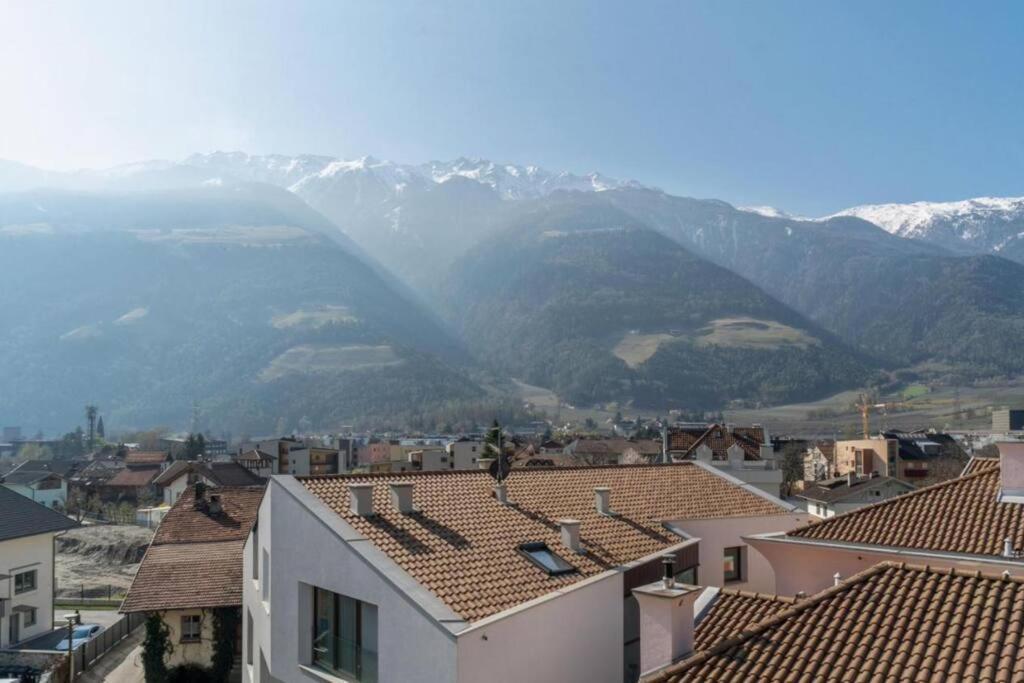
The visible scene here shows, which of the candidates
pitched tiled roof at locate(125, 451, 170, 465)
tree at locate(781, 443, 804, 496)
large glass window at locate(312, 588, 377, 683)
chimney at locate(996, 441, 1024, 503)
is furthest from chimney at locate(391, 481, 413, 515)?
pitched tiled roof at locate(125, 451, 170, 465)

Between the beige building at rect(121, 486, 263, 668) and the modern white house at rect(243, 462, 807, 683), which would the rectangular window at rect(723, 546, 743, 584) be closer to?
the modern white house at rect(243, 462, 807, 683)

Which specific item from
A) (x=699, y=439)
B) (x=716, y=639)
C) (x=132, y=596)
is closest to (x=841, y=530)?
(x=716, y=639)

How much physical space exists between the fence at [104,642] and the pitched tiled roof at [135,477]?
52.3m

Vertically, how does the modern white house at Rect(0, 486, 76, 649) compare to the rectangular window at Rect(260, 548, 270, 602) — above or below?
below

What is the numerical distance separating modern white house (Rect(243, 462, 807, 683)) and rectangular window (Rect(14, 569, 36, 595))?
1615cm

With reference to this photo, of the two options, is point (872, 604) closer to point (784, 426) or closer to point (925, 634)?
point (925, 634)

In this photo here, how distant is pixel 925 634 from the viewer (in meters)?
9.47

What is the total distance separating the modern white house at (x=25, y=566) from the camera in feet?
105

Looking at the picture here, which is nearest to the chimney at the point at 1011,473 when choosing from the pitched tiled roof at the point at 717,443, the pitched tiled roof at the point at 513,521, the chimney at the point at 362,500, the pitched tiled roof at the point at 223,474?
the pitched tiled roof at the point at 513,521

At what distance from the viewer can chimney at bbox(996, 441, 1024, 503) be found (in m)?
15.6

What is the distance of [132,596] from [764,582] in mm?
18289

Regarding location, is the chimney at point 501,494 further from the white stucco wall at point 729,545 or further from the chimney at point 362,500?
the white stucco wall at point 729,545

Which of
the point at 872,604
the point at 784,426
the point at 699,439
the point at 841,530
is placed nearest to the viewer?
the point at 872,604

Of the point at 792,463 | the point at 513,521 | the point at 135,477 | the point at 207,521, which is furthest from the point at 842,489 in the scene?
the point at 135,477
